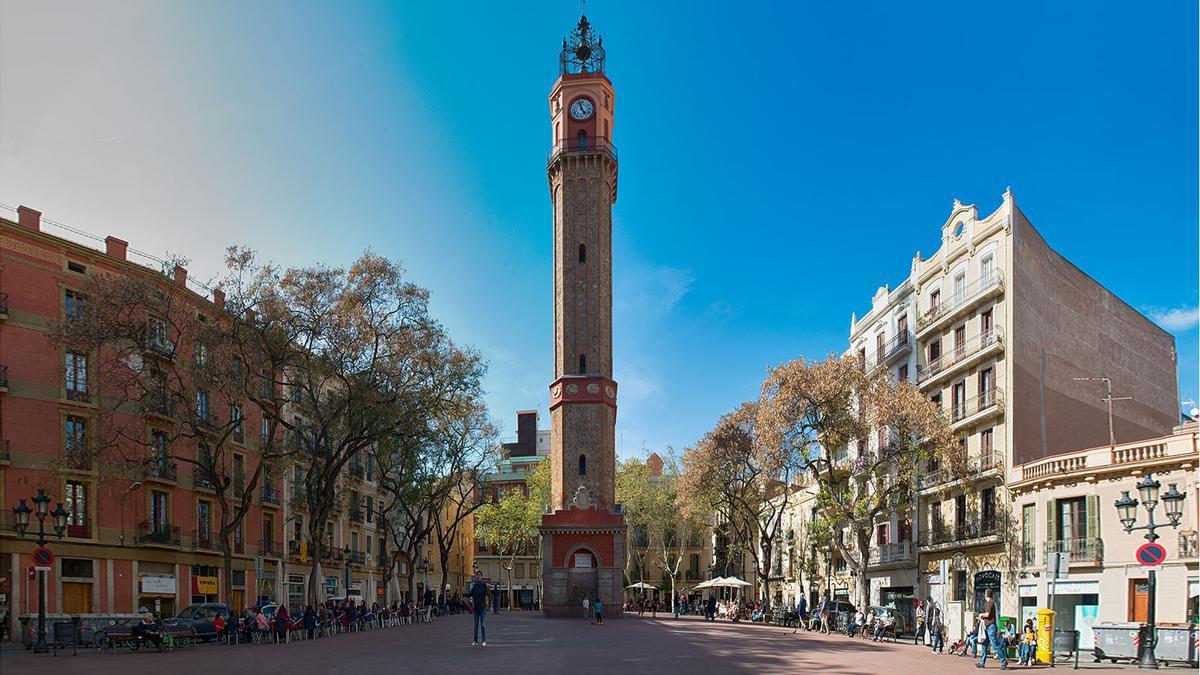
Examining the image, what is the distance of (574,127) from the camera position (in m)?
64.9

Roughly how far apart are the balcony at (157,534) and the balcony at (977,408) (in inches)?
Answer: 1305

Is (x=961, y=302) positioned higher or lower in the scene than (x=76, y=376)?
higher

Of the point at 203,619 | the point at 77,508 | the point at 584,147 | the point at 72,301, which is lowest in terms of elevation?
the point at 203,619

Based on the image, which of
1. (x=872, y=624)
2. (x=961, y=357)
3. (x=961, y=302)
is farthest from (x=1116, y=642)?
(x=961, y=302)

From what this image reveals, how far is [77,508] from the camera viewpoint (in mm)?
38625

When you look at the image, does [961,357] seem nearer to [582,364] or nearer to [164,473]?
[582,364]

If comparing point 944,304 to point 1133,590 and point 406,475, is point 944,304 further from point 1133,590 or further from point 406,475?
point 406,475

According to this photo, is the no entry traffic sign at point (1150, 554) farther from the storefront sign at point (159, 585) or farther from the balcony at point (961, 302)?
the storefront sign at point (159, 585)

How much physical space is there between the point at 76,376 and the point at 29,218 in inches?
240

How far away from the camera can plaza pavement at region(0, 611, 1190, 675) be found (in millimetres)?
20312

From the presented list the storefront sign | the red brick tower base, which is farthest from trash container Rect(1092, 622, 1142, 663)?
the storefront sign

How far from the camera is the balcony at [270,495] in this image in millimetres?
52938

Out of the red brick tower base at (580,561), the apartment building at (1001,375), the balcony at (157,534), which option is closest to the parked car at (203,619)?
the balcony at (157,534)

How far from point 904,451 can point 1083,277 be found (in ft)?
41.6
